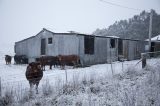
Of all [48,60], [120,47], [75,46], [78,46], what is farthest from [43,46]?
[120,47]

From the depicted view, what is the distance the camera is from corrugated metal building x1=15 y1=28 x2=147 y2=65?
18484 mm

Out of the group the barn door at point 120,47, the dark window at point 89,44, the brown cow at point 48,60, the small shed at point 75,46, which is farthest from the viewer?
the barn door at point 120,47

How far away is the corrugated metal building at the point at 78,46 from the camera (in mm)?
18484

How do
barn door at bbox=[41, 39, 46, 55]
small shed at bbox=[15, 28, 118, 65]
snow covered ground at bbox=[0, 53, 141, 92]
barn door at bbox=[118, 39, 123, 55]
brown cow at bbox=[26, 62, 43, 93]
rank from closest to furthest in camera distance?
brown cow at bbox=[26, 62, 43, 93]
snow covered ground at bbox=[0, 53, 141, 92]
small shed at bbox=[15, 28, 118, 65]
barn door at bbox=[41, 39, 46, 55]
barn door at bbox=[118, 39, 123, 55]

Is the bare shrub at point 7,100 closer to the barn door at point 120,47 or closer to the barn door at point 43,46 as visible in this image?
the barn door at point 43,46

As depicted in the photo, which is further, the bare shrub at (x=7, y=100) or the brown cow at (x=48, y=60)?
the brown cow at (x=48, y=60)

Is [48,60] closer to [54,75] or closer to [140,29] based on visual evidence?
[54,75]

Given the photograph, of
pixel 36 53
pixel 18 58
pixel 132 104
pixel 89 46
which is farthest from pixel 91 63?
pixel 132 104

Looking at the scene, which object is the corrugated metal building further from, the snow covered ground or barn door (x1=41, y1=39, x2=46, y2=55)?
the snow covered ground

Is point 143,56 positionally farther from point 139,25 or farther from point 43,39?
Answer: point 139,25

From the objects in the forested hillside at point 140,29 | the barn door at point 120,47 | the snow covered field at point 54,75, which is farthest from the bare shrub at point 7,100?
the forested hillside at point 140,29

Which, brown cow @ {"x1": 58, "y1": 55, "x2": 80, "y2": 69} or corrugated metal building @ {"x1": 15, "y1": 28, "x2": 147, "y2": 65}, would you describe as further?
corrugated metal building @ {"x1": 15, "y1": 28, "x2": 147, "y2": 65}

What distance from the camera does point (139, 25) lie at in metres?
52.2

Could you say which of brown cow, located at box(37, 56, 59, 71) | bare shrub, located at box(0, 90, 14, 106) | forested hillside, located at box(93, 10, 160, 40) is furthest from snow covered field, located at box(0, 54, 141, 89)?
forested hillside, located at box(93, 10, 160, 40)
